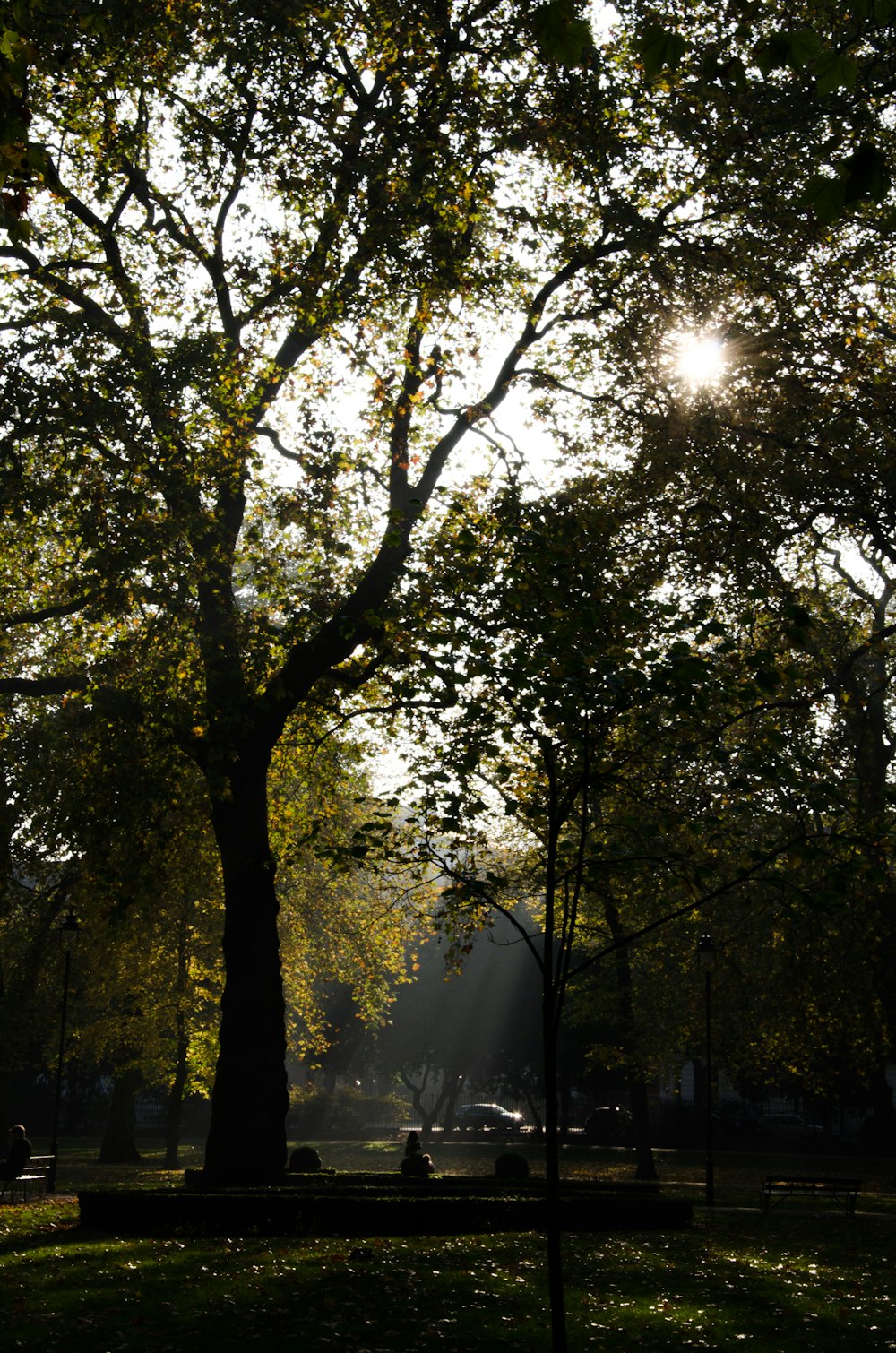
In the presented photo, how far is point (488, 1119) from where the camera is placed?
60625 mm

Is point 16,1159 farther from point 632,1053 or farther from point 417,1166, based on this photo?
point 632,1053

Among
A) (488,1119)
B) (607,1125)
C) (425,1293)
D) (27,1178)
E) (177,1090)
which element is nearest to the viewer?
(425,1293)

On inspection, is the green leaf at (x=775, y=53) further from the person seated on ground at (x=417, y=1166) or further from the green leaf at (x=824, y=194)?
the person seated on ground at (x=417, y=1166)

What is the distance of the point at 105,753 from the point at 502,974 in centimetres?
4163

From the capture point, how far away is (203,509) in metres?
16.7

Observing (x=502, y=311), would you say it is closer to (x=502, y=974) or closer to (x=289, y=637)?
(x=289, y=637)

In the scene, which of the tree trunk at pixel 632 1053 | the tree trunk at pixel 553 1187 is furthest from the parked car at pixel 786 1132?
the tree trunk at pixel 553 1187

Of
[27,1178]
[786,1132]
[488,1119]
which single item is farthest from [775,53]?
[488,1119]

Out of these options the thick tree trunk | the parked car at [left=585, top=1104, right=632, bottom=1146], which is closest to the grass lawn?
the thick tree trunk

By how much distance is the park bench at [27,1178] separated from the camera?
71.3 ft

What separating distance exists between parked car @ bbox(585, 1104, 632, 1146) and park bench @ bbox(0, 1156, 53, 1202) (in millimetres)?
29128

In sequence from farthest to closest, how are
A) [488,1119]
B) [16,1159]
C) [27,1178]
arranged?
[488,1119], [16,1159], [27,1178]

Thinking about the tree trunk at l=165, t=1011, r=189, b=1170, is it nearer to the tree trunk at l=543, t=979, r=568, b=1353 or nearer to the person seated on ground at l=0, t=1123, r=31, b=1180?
the person seated on ground at l=0, t=1123, r=31, b=1180

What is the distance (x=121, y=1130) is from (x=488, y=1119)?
2421cm
